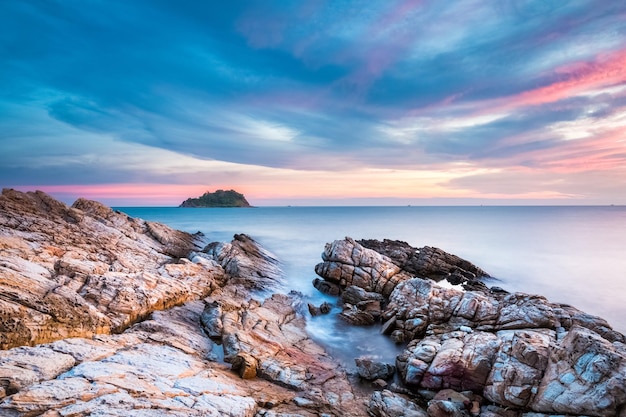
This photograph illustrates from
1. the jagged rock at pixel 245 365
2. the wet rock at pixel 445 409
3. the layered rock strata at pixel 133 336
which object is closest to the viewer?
the layered rock strata at pixel 133 336

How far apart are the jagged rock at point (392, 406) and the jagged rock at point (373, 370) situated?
6.09 feet

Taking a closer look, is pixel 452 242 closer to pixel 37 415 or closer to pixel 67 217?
pixel 67 217

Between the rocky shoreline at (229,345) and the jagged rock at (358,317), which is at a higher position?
the rocky shoreline at (229,345)

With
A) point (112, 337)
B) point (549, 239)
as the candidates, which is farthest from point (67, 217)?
point (549, 239)

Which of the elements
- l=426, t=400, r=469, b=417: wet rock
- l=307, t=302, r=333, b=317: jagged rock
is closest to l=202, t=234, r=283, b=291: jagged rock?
l=307, t=302, r=333, b=317: jagged rock

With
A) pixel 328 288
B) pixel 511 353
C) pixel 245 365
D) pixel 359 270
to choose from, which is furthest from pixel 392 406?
pixel 328 288

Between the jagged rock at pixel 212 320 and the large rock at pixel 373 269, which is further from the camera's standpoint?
the large rock at pixel 373 269

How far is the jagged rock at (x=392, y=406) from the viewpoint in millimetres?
10875

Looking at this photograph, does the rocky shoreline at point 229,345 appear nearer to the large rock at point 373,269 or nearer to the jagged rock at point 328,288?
the large rock at point 373,269

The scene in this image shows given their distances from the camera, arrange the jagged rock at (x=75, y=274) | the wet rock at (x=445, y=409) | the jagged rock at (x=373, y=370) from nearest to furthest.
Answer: the wet rock at (x=445, y=409), the jagged rock at (x=75, y=274), the jagged rock at (x=373, y=370)

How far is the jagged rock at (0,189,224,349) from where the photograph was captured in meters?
11.4

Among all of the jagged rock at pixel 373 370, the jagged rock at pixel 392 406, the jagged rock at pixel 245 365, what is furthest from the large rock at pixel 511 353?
the jagged rock at pixel 245 365

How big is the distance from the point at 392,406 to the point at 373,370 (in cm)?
269

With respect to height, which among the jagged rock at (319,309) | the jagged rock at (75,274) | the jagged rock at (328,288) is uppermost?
the jagged rock at (75,274)
